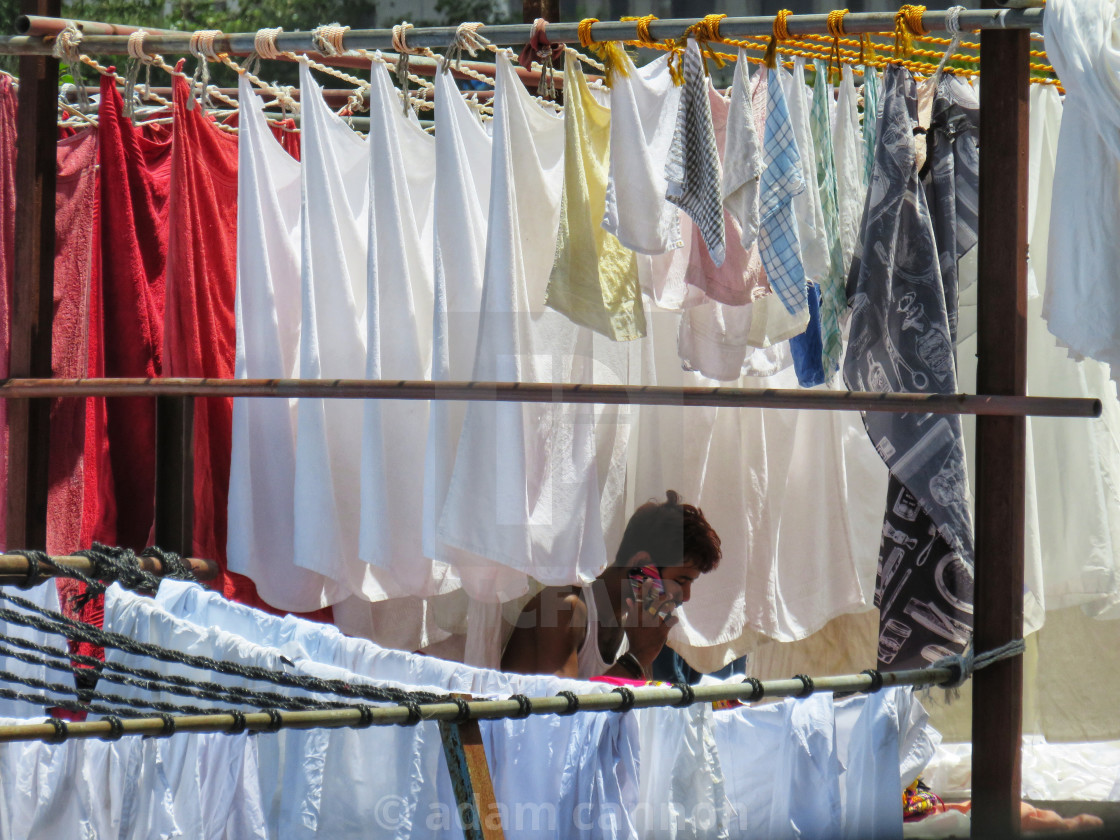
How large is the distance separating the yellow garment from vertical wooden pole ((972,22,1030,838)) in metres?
0.71

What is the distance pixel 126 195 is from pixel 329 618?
1208 mm

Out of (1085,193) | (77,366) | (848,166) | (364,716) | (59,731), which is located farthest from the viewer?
(77,366)

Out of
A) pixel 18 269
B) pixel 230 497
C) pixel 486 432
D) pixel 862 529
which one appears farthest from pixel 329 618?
pixel 862 529

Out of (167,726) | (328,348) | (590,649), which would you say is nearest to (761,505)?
(590,649)

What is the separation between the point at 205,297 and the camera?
3.00 meters

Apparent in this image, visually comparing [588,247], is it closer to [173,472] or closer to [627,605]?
[627,605]

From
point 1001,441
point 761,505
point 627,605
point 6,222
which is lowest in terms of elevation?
point 627,605

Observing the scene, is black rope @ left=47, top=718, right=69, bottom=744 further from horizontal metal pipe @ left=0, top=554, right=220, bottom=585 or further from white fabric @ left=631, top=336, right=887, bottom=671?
white fabric @ left=631, top=336, right=887, bottom=671

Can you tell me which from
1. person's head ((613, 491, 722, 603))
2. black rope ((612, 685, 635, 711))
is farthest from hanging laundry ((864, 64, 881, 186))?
black rope ((612, 685, 635, 711))

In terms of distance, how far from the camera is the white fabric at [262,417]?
110 inches

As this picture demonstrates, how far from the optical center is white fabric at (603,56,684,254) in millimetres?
2424

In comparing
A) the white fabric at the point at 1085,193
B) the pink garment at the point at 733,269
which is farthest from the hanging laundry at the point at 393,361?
the white fabric at the point at 1085,193

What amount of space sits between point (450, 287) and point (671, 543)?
82 cm

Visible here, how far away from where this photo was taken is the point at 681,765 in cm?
202
